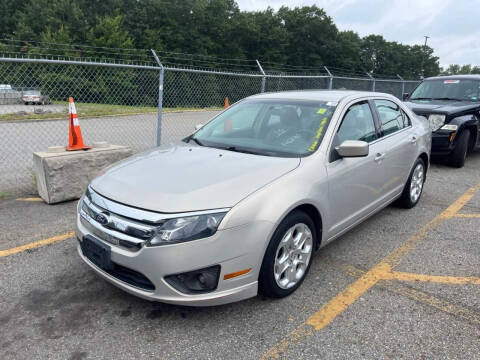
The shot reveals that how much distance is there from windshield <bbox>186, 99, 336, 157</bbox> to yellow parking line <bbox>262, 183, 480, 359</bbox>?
1.18m

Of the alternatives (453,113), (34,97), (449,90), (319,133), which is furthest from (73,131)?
(449,90)

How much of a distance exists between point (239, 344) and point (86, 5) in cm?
5712

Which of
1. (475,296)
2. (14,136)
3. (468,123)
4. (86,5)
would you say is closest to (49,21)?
(86,5)

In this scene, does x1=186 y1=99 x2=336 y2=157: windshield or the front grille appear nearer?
the front grille

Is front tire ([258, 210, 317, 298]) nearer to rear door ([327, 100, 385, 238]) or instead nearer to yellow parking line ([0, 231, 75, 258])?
rear door ([327, 100, 385, 238])

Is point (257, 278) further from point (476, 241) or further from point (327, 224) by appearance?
point (476, 241)

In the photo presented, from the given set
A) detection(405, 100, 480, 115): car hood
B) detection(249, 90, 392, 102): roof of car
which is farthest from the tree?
detection(249, 90, 392, 102): roof of car

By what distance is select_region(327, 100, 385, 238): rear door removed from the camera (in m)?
3.25

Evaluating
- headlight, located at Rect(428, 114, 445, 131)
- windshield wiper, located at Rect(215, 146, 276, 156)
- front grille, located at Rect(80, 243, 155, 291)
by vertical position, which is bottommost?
front grille, located at Rect(80, 243, 155, 291)

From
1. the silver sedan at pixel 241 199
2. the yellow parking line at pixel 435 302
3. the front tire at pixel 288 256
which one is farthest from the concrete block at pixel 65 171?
the yellow parking line at pixel 435 302

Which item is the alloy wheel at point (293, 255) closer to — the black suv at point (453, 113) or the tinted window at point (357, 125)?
the tinted window at point (357, 125)

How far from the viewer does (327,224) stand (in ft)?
10.4

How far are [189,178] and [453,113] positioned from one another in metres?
6.37

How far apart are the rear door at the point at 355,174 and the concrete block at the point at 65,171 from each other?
10.8 ft
